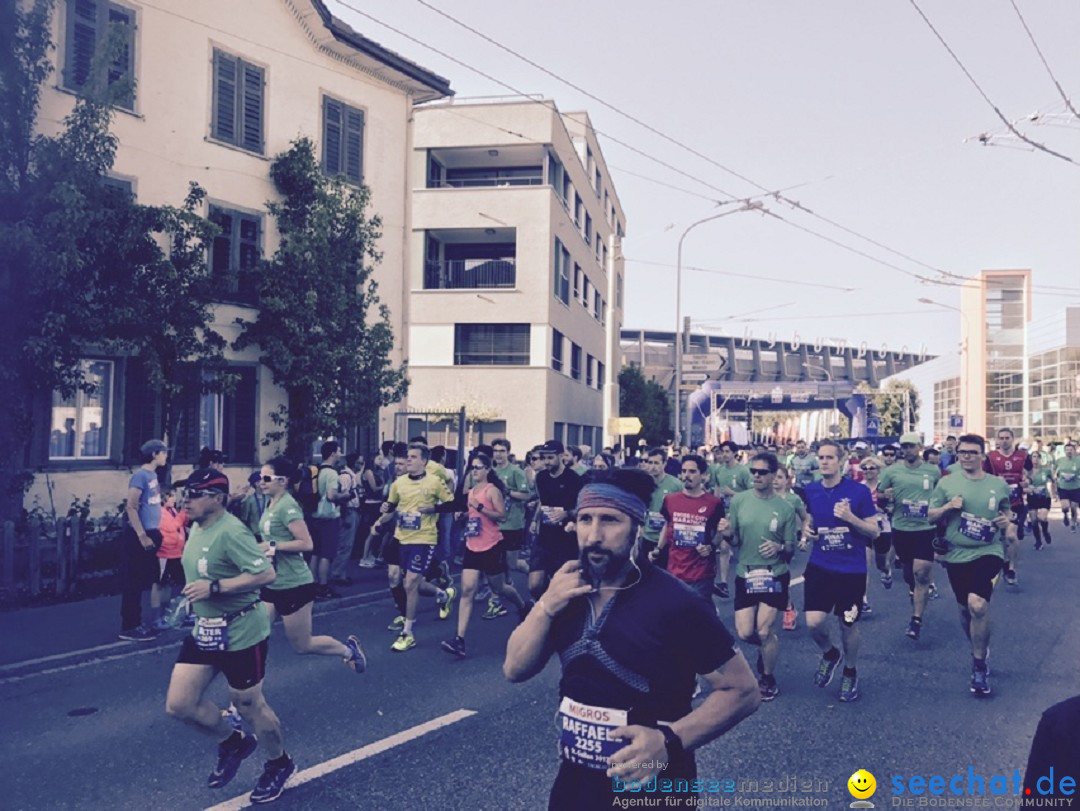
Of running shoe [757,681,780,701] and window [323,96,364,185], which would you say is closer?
running shoe [757,681,780,701]

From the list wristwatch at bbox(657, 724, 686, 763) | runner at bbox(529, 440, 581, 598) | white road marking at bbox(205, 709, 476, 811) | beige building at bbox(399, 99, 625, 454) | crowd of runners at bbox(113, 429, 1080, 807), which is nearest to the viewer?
wristwatch at bbox(657, 724, 686, 763)

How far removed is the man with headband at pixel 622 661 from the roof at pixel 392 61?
17941 mm

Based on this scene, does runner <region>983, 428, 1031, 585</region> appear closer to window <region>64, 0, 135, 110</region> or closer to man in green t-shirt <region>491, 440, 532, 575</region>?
man in green t-shirt <region>491, 440, 532, 575</region>

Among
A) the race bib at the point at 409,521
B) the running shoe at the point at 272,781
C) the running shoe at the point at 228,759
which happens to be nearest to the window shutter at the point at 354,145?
the race bib at the point at 409,521

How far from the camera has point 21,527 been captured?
37.3 feet

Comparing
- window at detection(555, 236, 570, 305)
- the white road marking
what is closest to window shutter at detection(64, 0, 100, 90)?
the white road marking

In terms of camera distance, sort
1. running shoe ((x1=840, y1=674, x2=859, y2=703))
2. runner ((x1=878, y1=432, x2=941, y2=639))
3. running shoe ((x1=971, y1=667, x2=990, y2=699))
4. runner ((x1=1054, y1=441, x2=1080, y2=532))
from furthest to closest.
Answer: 1. runner ((x1=1054, y1=441, x2=1080, y2=532))
2. runner ((x1=878, y1=432, x2=941, y2=639))
3. running shoe ((x1=971, y1=667, x2=990, y2=699))
4. running shoe ((x1=840, y1=674, x2=859, y2=703))

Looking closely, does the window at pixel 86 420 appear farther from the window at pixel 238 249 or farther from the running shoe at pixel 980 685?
the running shoe at pixel 980 685

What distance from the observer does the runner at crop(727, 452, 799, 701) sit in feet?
23.7

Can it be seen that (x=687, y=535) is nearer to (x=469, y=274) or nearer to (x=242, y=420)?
(x=242, y=420)

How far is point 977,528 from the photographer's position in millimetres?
7676

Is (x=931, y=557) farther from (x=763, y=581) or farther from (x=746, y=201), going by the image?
(x=746, y=201)

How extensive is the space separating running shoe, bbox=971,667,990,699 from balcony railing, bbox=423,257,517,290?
2421 centimetres

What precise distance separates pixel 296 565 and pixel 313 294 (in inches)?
396
